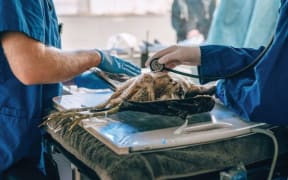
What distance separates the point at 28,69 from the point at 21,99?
0.49 ft

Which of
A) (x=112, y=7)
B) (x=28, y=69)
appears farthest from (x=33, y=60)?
(x=112, y=7)

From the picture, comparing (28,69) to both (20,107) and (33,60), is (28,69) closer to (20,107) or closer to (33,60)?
(33,60)

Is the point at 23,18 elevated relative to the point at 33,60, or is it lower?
elevated

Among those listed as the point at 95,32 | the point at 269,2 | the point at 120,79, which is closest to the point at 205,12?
the point at 95,32

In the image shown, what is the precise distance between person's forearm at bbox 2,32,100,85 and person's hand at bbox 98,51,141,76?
Result: 14cm

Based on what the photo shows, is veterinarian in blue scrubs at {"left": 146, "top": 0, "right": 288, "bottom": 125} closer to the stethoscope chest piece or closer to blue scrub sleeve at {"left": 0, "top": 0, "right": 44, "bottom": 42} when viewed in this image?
the stethoscope chest piece

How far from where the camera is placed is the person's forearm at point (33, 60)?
1062mm

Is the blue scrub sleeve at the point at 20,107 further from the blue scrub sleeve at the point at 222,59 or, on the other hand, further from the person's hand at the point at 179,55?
the blue scrub sleeve at the point at 222,59

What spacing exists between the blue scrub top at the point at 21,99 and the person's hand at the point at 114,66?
6.9 inches

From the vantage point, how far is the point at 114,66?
1.28 m

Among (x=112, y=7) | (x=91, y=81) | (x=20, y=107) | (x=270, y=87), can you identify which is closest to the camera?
(x=270, y=87)

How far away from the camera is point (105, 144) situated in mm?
862

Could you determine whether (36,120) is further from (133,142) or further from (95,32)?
(95,32)

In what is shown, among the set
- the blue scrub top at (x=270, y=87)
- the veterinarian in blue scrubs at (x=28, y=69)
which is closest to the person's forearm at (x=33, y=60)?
the veterinarian in blue scrubs at (x=28, y=69)
